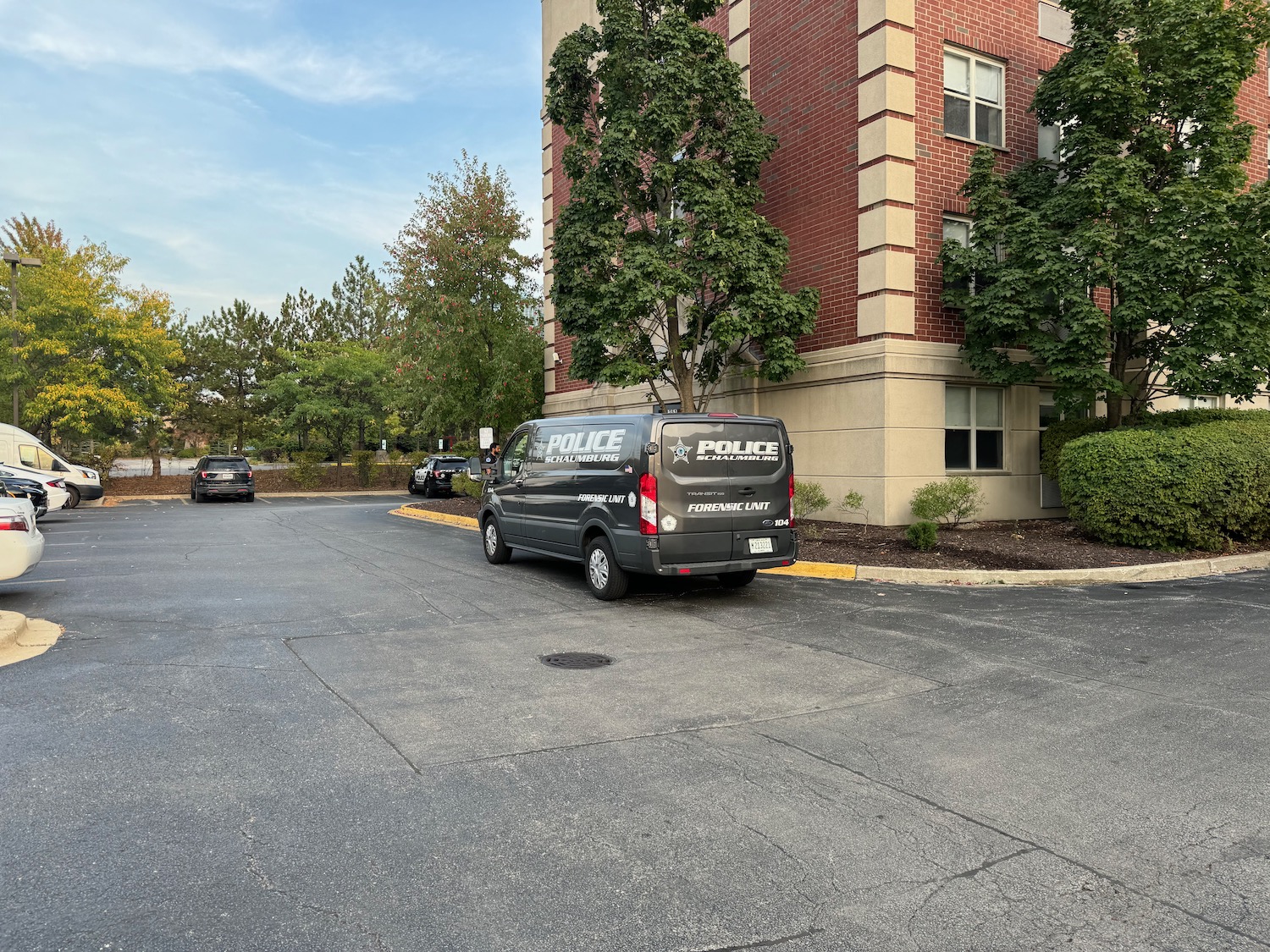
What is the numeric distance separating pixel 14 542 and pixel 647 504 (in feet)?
21.3

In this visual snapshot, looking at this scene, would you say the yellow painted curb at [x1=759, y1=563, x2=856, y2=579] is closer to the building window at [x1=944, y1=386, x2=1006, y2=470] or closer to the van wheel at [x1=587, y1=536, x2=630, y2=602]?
the van wheel at [x1=587, y1=536, x2=630, y2=602]

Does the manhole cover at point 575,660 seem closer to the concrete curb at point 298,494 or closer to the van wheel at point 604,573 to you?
the van wheel at point 604,573

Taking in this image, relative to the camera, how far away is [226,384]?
6034 cm

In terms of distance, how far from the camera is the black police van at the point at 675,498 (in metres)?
9.34

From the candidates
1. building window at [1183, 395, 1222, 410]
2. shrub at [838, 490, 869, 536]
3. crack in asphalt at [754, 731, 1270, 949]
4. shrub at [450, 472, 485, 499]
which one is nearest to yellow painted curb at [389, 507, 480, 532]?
shrub at [450, 472, 485, 499]

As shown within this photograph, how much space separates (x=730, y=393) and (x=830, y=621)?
34.2ft

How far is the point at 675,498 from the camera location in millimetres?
9375

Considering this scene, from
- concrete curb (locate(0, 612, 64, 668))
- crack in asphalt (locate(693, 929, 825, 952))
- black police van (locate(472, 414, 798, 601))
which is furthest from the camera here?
black police van (locate(472, 414, 798, 601))

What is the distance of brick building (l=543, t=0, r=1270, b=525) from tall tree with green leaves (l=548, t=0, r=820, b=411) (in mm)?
776

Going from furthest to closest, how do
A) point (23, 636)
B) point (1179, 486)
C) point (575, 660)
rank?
point (1179, 486)
point (23, 636)
point (575, 660)

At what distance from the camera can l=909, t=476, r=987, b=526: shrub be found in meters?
14.0

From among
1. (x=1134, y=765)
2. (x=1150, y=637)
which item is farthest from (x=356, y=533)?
(x=1134, y=765)

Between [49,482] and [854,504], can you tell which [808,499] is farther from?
[49,482]

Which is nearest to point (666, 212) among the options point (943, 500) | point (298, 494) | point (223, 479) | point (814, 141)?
point (814, 141)
